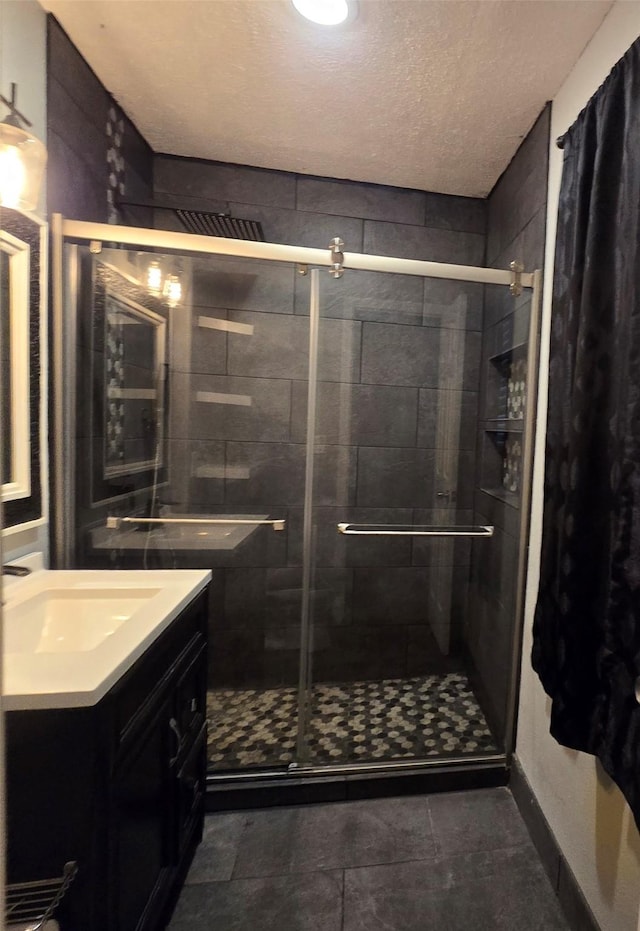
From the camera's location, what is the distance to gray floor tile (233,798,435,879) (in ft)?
4.40

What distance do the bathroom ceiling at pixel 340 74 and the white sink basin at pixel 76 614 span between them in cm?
168

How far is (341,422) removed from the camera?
2.07 metres

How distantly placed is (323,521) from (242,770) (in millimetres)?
1046

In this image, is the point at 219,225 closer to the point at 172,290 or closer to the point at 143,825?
the point at 172,290

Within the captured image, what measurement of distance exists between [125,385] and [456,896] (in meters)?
A: 2.08

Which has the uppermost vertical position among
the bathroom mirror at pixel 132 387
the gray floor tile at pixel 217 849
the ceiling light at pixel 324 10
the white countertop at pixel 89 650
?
the ceiling light at pixel 324 10

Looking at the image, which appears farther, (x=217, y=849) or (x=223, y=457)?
(x=223, y=457)

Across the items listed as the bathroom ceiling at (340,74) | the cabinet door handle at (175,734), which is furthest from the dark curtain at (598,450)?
the cabinet door handle at (175,734)

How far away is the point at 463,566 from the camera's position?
2.18 metres

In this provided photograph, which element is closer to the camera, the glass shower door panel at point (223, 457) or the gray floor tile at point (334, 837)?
the gray floor tile at point (334, 837)

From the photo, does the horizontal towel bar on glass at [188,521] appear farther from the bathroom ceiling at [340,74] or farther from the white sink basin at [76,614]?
the bathroom ceiling at [340,74]

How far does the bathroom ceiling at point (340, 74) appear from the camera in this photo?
1.21 m

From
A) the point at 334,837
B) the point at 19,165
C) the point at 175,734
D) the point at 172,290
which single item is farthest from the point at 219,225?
the point at 334,837

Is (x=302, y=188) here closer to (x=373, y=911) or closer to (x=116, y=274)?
(x=116, y=274)
